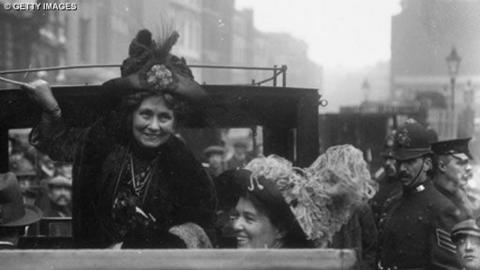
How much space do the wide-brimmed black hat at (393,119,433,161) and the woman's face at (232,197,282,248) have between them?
2320 millimetres

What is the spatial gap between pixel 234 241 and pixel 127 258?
1804 mm

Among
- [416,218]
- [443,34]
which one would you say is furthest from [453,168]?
[443,34]

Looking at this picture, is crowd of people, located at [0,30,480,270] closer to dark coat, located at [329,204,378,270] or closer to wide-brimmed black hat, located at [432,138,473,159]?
dark coat, located at [329,204,378,270]

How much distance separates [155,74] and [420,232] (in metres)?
2.36

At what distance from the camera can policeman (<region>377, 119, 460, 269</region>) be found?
16.8 feet

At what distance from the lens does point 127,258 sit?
8.13 ft

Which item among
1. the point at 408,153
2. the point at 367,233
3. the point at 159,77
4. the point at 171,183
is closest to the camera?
the point at 159,77

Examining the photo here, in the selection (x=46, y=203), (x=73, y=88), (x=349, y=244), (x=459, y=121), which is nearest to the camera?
(x=73, y=88)

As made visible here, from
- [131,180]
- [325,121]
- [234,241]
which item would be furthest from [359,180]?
[325,121]

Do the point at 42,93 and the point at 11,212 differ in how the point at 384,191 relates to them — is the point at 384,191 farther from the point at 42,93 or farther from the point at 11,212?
the point at 42,93

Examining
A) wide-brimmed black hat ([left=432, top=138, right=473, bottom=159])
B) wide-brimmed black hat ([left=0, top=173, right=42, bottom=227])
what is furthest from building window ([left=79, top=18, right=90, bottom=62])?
wide-brimmed black hat ([left=0, top=173, right=42, bottom=227])

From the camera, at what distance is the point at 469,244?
386cm

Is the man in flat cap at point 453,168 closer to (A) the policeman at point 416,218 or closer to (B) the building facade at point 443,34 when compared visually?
(A) the policeman at point 416,218

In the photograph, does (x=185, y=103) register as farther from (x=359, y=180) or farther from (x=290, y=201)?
(x=359, y=180)
